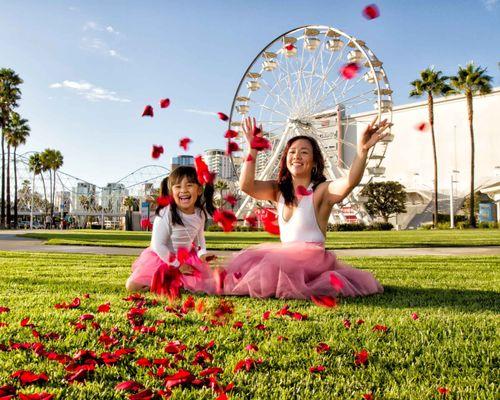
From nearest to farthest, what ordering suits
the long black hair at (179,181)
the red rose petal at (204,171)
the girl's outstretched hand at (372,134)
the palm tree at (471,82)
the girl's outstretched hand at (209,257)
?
1. the girl's outstretched hand at (372,134)
2. the red rose petal at (204,171)
3. the girl's outstretched hand at (209,257)
4. the long black hair at (179,181)
5. the palm tree at (471,82)

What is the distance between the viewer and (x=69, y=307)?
12.7ft

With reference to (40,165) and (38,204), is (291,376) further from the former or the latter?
(38,204)

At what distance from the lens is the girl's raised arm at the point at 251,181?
3.74 meters

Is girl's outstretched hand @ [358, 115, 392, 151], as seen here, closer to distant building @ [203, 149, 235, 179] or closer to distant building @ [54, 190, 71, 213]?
distant building @ [203, 149, 235, 179]

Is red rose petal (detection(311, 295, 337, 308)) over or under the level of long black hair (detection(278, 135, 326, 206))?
under

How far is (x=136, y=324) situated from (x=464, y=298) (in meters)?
3.01

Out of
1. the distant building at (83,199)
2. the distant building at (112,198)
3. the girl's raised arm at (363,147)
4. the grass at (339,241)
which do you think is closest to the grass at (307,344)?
the girl's raised arm at (363,147)

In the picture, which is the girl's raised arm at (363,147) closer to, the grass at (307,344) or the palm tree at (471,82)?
the grass at (307,344)

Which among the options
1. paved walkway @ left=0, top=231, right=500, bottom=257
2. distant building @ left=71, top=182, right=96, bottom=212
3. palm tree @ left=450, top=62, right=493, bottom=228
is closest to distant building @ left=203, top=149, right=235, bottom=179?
paved walkway @ left=0, top=231, right=500, bottom=257

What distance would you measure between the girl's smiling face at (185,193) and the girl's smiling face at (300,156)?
1.02 meters

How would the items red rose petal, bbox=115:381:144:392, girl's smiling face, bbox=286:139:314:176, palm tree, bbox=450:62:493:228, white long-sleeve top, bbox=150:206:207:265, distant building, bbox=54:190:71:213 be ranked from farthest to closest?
distant building, bbox=54:190:71:213 → palm tree, bbox=450:62:493:228 → white long-sleeve top, bbox=150:206:207:265 → girl's smiling face, bbox=286:139:314:176 → red rose petal, bbox=115:381:144:392

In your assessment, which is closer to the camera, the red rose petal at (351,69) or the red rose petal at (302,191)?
the red rose petal at (351,69)

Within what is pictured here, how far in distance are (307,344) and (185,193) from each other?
8.01 feet

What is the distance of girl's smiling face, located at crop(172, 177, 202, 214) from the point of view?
4805 millimetres
